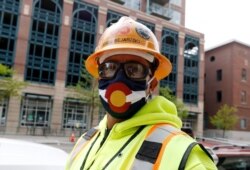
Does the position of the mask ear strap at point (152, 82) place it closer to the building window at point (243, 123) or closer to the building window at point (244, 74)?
the building window at point (243, 123)

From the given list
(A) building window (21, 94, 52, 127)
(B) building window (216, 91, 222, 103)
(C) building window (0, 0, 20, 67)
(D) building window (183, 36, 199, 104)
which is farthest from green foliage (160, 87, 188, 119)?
(C) building window (0, 0, 20, 67)

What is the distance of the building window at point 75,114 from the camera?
31.5m

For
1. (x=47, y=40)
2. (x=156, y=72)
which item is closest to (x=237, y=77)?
(x=47, y=40)

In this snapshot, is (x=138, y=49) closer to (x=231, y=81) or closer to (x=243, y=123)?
(x=231, y=81)

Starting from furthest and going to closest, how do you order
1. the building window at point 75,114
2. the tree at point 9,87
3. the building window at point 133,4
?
1. the building window at point 133,4
2. the building window at point 75,114
3. the tree at point 9,87

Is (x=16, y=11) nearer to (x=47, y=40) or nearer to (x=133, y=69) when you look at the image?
(x=47, y=40)

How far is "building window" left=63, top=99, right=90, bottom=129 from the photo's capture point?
31452mm

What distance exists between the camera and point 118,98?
1.87 metres

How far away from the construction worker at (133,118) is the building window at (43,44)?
28986 mm

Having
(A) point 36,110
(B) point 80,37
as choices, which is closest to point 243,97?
Answer: (B) point 80,37

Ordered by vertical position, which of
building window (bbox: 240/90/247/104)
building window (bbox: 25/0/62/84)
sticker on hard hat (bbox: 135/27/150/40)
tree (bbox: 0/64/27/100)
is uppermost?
building window (bbox: 25/0/62/84)

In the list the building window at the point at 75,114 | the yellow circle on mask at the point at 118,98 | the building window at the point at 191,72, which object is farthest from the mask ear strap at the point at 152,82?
the building window at the point at 191,72

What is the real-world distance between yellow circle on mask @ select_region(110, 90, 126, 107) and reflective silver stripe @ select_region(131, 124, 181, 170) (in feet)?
1.02

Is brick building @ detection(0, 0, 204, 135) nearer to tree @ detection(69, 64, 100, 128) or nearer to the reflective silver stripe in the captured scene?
tree @ detection(69, 64, 100, 128)
